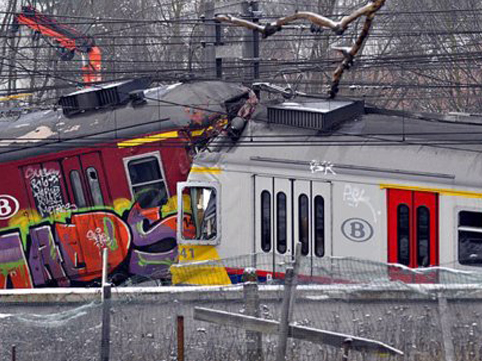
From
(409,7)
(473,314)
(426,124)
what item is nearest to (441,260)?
(426,124)

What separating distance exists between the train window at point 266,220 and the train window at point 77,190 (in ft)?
11.1

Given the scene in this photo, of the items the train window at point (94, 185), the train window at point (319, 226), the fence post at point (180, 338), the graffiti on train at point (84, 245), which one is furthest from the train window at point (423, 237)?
the train window at point (94, 185)

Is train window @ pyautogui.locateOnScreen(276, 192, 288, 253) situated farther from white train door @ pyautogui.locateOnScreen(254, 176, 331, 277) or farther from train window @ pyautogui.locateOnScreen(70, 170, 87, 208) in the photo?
train window @ pyautogui.locateOnScreen(70, 170, 87, 208)

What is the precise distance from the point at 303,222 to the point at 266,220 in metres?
0.66

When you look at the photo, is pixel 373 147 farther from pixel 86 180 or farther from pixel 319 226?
pixel 86 180

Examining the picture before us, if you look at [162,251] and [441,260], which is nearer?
[441,260]

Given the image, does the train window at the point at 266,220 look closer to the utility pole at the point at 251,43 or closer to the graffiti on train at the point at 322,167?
the graffiti on train at the point at 322,167

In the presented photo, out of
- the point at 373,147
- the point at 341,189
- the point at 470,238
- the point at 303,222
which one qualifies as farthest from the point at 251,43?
the point at 470,238

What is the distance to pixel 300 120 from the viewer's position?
14391 mm

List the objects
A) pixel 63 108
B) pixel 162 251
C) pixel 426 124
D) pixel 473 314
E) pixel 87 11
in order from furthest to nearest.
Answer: pixel 87 11 < pixel 63 108 < pixel 162 251 < pixel 426 124 < pixel 473 314

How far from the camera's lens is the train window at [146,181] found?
15.3m

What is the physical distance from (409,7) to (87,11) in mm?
15789

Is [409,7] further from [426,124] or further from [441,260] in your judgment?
[441,260]

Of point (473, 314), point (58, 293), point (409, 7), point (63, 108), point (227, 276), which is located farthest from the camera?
point (409, 7)
